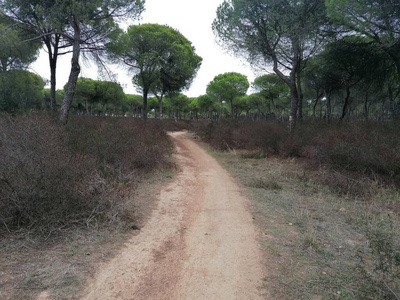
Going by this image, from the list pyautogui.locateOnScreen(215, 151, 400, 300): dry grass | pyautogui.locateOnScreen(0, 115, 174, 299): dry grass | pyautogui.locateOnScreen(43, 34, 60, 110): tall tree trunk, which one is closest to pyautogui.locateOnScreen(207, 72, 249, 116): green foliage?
pyautogui.locateOnScreen(43, 34, 60, 110): tall tree trunk

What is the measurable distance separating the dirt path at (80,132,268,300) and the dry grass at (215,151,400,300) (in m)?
0.30

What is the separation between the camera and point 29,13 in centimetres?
1195

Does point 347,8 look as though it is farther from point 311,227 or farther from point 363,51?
point 311,227

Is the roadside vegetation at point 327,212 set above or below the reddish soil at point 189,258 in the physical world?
above

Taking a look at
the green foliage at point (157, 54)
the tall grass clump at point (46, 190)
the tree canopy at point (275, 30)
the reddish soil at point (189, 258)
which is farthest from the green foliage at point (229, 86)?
the tall grass clump at point (46, 190)

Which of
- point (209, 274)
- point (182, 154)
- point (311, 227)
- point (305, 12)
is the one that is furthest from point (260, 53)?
point (209, 274)

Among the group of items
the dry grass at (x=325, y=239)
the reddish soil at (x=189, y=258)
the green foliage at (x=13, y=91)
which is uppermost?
the green foliage at (x=13, y=91)

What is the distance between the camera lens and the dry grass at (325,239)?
2.81 meters

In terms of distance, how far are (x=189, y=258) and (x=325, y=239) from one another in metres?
2.26

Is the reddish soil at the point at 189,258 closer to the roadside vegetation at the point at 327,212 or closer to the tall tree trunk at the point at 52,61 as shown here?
the roadside vegetation at the point at 327,212

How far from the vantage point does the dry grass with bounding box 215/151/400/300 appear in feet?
9.23

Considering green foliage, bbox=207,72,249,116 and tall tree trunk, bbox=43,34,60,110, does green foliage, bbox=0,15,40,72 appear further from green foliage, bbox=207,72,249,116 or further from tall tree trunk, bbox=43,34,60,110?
green foliage, bbox=207,72,249,116

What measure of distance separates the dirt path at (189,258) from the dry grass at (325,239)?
30cm

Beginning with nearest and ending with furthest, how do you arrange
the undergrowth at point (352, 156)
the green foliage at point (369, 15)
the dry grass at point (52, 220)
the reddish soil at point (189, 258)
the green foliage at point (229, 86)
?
the reddish soil at point (189, 258) → the dry grass at point (52, 220) → the undergrowth at point (352, 156) → the green foliage at point (369, 15) → the green foliage at point (229, 86)
